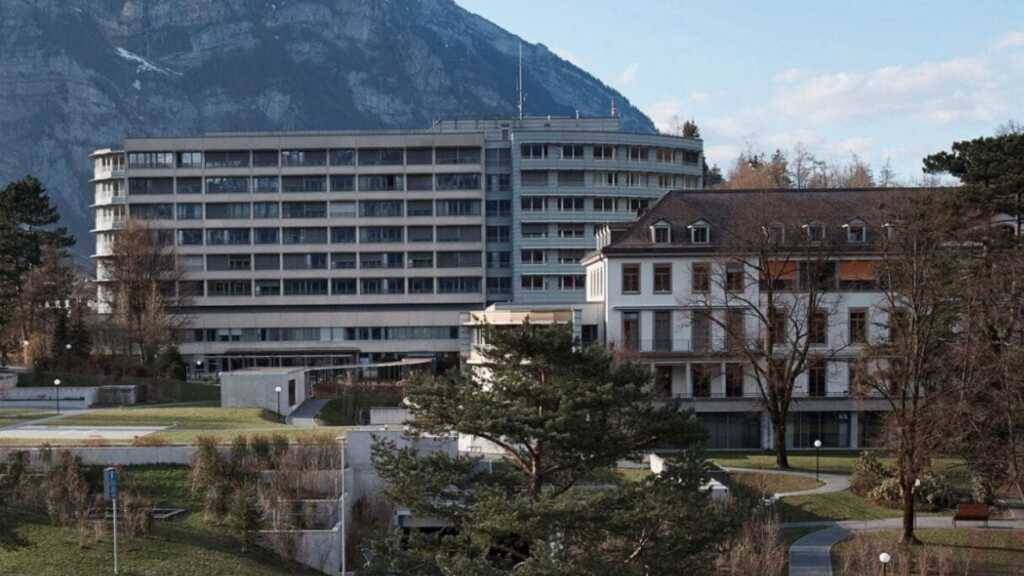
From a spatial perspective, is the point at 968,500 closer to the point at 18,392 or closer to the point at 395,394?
the point at 395,394

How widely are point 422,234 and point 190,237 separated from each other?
20494 mm

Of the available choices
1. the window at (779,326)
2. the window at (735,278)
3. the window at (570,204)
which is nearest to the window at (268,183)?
the window at (570,204)

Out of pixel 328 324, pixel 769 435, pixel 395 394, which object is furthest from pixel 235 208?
pixel 769 435

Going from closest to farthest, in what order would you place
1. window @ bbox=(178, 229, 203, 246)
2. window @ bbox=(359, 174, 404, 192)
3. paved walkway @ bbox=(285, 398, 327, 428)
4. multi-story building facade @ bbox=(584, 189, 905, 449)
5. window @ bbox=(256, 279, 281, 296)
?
1. paved walkway @ bbox=(285, 398, 327, 428)
2. multi-story building facade @ bbox=(584, 189, 905, 449)
3. window @ bbox=(178, 229, 203, 246)
4. window @ bbox=(359, 174, 404, 192)
5. window @ bbox=(256, 279, 281, 296)

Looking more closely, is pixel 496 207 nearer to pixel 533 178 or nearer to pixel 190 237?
pixel 533 178

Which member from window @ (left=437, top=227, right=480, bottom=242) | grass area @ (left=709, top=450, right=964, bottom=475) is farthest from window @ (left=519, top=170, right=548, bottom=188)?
grass area @ (left=709, top=450, right=964, bottom=475)

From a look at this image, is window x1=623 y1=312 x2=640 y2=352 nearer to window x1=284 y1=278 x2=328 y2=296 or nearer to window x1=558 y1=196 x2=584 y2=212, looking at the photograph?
window x1=558 y1=196 x2=584 y2=212

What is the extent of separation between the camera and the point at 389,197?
91000 millimetres

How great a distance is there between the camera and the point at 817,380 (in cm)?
5316

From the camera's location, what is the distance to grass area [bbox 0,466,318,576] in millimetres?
25641

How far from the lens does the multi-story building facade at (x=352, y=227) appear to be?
9106 centimetres

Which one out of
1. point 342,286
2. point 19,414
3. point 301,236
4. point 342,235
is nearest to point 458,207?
point 342,235

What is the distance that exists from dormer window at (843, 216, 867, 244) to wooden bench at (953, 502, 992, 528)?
20617 millimetres

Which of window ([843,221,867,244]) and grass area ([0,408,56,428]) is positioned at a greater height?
window ([843,221,867,244])
